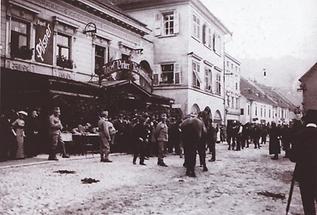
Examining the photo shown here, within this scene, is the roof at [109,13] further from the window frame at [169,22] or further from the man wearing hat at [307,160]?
the man wearing hat at [307,160]

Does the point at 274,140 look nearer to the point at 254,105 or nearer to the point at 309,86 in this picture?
the point at 309,86

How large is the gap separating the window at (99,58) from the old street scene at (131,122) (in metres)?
0.09

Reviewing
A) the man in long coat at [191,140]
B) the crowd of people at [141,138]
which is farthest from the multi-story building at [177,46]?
the man in long coat at [191,140]

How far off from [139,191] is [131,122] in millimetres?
7565

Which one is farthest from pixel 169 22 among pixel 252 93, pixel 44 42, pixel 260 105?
pixel 260 105

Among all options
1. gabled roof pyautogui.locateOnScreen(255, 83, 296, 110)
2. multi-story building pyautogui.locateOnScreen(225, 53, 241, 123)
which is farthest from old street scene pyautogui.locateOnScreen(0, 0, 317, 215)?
gabled roof pyautogui.locateOnScreen(255, 83, 296, 110)

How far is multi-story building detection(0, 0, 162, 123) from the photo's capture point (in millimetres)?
14680

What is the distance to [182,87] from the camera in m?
26.5

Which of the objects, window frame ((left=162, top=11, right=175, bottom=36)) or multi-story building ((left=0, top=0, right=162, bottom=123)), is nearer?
multi-story building ((left=0, top=0, right=162, bottom=123))

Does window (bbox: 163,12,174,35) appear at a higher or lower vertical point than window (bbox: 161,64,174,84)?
higher

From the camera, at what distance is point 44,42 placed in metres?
16.7

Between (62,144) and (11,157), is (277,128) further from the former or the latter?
(11,157)

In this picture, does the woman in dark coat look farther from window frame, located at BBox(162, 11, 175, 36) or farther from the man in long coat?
window frame, located at BBox(162, 11, 175, 36)

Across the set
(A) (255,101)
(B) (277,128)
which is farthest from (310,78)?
(A) (255,101)
